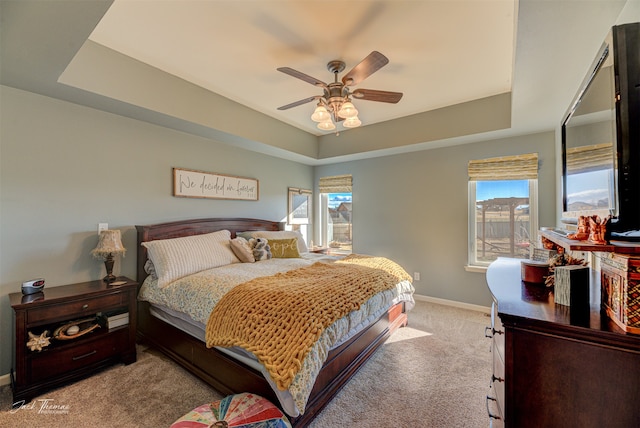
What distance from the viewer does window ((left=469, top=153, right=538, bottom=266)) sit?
3.28 metres

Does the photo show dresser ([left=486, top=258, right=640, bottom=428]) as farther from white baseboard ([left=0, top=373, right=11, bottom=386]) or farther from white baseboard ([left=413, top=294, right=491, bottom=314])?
white baseboard ([left=0, top=373, right=11, bottom=386])

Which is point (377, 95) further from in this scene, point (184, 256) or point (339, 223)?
point (339, 223)

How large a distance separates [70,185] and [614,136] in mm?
3749

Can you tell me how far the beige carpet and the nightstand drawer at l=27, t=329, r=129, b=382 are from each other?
14 cm

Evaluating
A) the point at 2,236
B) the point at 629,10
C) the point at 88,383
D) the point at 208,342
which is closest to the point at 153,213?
the point at 2,236

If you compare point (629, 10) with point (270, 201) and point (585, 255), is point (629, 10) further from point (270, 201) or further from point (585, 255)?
point (270, 201)

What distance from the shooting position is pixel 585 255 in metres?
1.78

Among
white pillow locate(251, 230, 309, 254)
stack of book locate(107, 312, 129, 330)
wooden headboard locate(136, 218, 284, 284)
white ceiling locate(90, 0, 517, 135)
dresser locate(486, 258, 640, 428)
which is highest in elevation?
white ceiling locate(90, 0, 517, 135)

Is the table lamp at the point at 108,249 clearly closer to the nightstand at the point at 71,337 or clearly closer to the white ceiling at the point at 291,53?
the nightstand at the point at 71,337

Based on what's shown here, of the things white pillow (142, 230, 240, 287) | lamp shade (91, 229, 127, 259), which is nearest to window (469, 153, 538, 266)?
white pillow (142, 230, 240, 287)

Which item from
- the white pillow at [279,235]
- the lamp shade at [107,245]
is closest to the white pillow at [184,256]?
the lamp shade at [107,245]

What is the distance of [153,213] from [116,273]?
715 mm

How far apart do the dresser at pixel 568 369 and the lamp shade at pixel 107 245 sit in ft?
9.69

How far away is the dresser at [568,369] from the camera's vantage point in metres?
0.81
